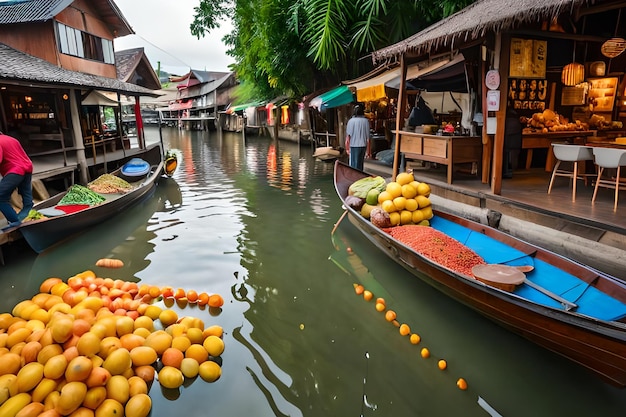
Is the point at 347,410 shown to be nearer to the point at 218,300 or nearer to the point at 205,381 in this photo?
the point at 205,381

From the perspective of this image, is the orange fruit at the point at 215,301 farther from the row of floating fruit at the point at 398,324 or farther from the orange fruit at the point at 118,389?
the orange fruit at the point at 118,389

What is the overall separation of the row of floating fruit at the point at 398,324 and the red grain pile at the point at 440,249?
811 mm

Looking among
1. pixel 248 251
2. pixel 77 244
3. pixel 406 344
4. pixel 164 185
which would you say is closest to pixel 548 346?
pixel 406 344

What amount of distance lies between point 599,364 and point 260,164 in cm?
1530

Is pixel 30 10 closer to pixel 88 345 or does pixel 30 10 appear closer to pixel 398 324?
pixel 88 345

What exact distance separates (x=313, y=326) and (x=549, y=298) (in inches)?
A: 96.6

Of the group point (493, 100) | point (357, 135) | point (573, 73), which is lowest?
point (357, 135)

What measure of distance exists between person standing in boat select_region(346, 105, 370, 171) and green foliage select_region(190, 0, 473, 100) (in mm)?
1816

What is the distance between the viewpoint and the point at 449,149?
769 centimetres

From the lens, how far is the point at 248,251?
6848mm

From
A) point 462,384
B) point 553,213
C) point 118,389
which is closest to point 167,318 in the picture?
point 118,389

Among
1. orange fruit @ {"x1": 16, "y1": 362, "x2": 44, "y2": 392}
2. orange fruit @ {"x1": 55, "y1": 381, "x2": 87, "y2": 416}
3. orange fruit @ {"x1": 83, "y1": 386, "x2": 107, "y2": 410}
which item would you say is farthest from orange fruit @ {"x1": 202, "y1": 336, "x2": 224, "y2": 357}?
orange fruit @ {"x1": 16, "y1": 362, "x2": 44, "y2": 392}

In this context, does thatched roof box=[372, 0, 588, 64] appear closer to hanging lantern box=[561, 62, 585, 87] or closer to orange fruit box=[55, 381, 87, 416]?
hanging lantern box=[561, 62, 585, 87]

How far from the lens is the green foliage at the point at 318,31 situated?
13148mm
